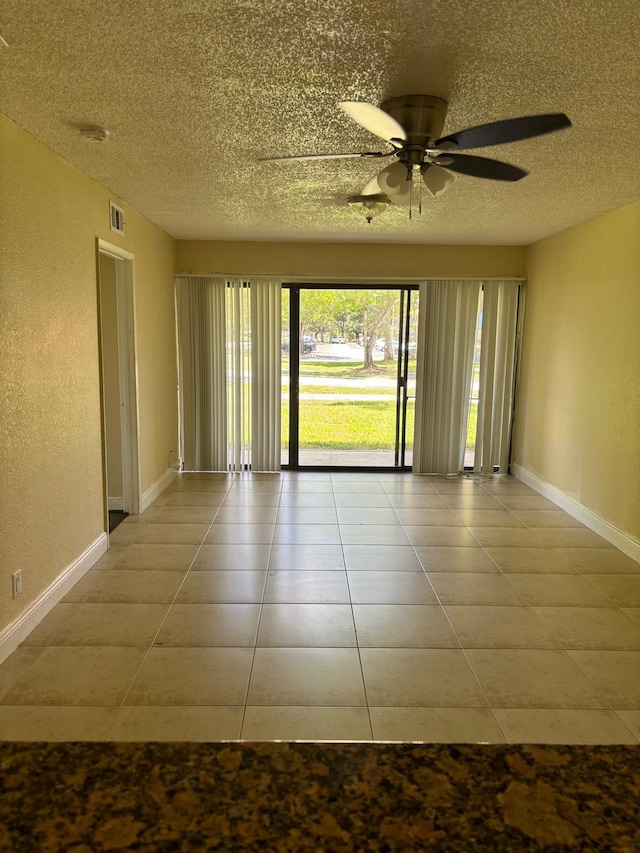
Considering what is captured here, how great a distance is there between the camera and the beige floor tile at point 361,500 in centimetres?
547

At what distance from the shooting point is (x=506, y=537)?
4656mm

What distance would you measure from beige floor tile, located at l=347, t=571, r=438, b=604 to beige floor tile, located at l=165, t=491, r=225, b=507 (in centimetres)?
205

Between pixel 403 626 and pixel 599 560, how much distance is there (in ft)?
5.96

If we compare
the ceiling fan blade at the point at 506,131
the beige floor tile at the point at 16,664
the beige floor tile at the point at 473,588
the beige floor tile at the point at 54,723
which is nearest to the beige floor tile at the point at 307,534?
the beige floor tile at the point at 473,588

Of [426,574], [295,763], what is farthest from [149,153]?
[295,763]

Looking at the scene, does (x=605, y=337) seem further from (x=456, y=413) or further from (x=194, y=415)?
→ (x=194, y=415)

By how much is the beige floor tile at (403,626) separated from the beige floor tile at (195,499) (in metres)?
2.45

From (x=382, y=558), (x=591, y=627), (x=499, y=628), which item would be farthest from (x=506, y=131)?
(x=382, y=558)

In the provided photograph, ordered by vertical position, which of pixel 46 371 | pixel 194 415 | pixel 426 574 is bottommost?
pixel 426 574

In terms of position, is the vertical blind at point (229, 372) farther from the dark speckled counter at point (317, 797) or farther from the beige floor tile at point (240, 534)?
the dark speckled counter at point (317, 797)

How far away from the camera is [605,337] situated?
4.68 m

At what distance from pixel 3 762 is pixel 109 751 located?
13 cm

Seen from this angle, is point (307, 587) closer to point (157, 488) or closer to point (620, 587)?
point (620, 587)

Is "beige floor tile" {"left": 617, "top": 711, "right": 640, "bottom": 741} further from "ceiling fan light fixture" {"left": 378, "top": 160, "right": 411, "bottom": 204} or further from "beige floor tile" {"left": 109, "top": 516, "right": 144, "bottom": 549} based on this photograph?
"beige floor tile" {"left": 109, "top": 516, "right": 144, "bottom": 549}
